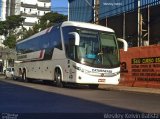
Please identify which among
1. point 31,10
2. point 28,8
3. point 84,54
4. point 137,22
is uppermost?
point 28,8

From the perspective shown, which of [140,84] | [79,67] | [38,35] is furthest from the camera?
[38,35]

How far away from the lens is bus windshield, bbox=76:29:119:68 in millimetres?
24625

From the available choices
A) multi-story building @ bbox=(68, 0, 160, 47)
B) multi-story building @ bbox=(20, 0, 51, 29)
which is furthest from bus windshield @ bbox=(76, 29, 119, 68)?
multi-story building @ bbox=(20, 0, 51, 29)

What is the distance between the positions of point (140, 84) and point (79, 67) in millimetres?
6371

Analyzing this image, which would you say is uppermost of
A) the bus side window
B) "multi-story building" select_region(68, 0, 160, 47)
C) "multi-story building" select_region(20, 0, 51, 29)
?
"multi-story building" select_region(20, 0, 51, 29)

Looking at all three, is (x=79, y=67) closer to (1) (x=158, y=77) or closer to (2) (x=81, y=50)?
(2) (x=81, y=50)

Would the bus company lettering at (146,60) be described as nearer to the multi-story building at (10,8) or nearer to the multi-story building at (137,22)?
the multi-story building at (137,22)

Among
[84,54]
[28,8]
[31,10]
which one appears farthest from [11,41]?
[84,54]

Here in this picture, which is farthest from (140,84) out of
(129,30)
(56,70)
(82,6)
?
(82,6)

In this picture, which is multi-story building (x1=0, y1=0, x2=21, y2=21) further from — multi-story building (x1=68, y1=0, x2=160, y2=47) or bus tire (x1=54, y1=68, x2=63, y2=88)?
bus tire (x1=54, y1=68, x2=63, y2=88)

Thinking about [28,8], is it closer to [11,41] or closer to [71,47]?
[11,41]

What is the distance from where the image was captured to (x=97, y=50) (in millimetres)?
24906

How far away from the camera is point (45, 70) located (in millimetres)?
30766

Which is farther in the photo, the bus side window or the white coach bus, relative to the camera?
the bus side window
